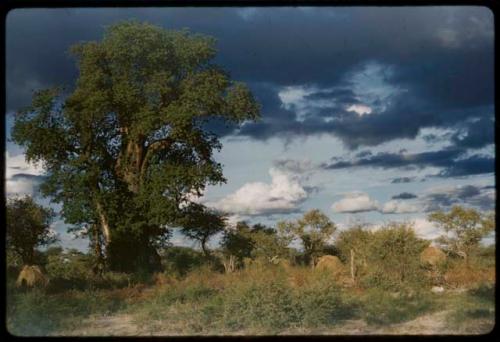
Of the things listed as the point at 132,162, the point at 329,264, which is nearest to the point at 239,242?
the point at 329,264

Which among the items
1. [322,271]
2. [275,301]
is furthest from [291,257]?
[275,301]

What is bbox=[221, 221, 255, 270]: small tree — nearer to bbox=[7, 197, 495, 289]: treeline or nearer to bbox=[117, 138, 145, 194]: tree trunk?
bbox=[7, 197, 495, 289]: treeline

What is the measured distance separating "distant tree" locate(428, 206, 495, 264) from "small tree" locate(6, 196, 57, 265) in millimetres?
4782

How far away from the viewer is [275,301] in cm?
735

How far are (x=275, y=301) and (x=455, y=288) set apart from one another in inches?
97.0

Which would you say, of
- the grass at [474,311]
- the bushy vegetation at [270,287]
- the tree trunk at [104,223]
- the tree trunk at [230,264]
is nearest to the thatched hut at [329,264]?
the bushy vegetation at [270,287]

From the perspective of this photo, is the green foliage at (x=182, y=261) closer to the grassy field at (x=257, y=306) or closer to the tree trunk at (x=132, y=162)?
the grassy field at (x=257, y=306)

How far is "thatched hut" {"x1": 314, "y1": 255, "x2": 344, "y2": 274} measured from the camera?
8242 mm

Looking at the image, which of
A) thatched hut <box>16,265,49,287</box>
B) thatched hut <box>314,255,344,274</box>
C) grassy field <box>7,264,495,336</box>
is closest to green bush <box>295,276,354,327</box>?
grassy field <box>7,264,495,336</box>

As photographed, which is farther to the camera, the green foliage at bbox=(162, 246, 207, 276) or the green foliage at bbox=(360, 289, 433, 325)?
the green foliage at bbox=(162, 246, 207, 276)

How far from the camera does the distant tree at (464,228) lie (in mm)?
8398

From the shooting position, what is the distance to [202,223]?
8727 mm

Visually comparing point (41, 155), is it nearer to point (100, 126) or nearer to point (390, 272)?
point (100, 126)

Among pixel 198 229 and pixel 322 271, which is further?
pixel 198 229
